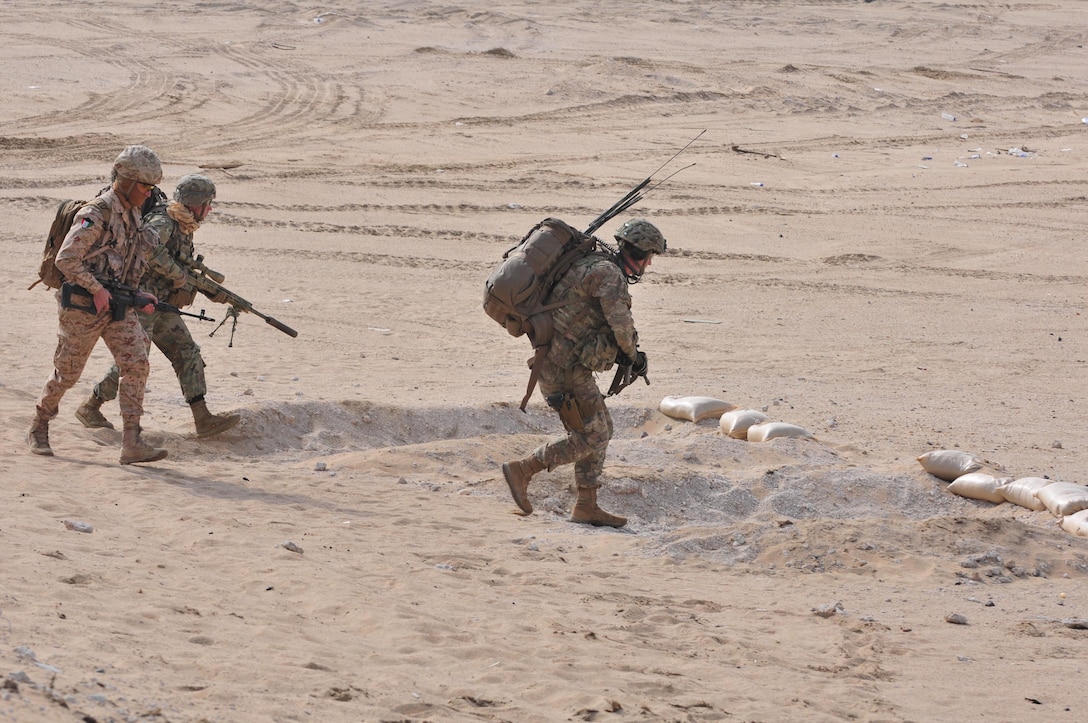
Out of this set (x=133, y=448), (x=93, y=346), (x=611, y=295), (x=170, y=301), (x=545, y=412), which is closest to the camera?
(x=611, y=295)

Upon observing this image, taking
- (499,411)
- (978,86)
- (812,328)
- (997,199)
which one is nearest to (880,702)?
(499,411)

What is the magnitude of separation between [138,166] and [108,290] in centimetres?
69

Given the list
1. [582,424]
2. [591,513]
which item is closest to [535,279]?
[582,424]

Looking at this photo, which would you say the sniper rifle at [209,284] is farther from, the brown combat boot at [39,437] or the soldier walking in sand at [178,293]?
the brown combat boot at [39,437]

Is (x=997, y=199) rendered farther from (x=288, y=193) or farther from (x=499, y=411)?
(x=499, y=411)

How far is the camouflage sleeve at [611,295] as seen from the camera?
250 inches

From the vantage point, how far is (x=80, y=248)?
21.5 feet

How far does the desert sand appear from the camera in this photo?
479 cm

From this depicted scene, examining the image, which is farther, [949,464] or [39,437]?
[949,464]

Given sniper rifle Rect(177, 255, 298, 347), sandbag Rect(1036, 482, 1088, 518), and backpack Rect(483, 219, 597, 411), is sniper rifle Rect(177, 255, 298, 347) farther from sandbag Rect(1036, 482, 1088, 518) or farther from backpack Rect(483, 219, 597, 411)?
sandbag Rect(1036, 482, 1088, 518)

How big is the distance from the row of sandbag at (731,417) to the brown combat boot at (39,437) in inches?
159

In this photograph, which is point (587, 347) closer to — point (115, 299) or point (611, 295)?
point (611, 295)

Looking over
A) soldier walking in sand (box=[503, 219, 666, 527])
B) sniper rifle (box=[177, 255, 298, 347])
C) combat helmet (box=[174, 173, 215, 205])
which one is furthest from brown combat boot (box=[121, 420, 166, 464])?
soldier walking in sand (box=[503, 219, 666, 527])

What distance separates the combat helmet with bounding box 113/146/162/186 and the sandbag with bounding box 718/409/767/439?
3952 millimetres
